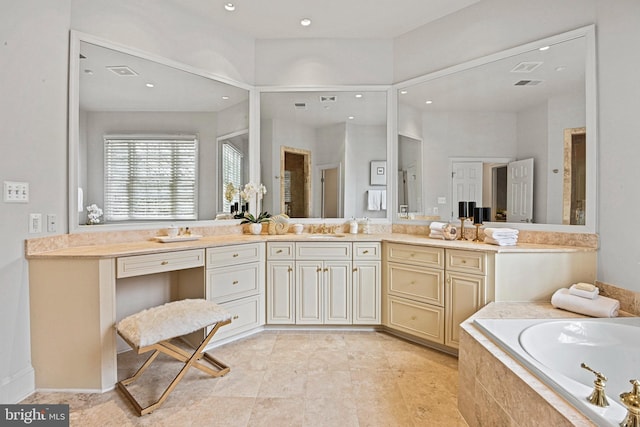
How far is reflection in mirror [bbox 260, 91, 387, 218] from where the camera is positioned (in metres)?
3.38

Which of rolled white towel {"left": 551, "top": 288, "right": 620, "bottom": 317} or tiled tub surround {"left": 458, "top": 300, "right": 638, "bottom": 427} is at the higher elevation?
rolled white towel {"left": 551, "top": 288, "right": 620, "bottom": 317}

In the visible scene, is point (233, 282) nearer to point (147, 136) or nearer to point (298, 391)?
point (298, 391)

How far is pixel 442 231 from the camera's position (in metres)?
2.84

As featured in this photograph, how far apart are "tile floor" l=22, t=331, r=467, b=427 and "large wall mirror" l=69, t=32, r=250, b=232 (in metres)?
1.25

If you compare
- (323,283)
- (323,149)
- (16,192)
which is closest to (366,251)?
(323,283)

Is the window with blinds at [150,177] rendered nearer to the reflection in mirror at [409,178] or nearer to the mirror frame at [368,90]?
the mirror frame at [368,90]

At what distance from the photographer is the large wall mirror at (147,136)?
2.37 meters

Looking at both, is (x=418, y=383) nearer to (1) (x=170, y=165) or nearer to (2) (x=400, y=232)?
(2) (x=400, y=232)

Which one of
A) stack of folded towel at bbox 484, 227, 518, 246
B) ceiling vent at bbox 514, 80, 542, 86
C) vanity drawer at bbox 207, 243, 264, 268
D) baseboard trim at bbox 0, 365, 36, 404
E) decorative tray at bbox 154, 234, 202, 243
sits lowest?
baseboard trim at bbox 0, 365, 36, 404

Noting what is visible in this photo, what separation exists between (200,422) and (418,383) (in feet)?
4.49

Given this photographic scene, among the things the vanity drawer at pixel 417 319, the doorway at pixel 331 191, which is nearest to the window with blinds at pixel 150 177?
the doorway at pixel 331 191

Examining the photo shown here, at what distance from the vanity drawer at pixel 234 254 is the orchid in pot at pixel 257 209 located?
40 centimetres

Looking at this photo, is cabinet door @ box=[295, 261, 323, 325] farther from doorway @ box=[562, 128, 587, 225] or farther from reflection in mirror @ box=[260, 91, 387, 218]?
doorway @ box=[562, 128, 587, 225]

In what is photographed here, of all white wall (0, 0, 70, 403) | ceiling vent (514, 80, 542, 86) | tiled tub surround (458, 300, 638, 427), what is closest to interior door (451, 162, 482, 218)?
ceiling vent (514, 80, 542, 86)
